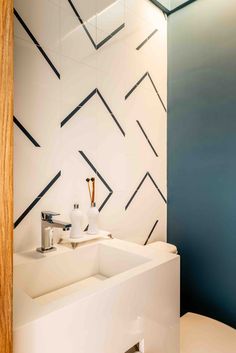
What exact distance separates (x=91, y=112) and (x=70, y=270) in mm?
827

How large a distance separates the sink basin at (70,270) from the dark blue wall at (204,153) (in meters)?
0.81

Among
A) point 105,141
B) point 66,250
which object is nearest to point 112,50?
point 105,141

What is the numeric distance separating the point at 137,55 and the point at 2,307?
1669 mm

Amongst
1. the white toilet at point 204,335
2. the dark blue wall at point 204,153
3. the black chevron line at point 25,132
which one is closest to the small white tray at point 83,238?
the white toilet at point 204,335

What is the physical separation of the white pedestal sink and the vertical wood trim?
0.11m

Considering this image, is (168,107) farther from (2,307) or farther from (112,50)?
(2,307)

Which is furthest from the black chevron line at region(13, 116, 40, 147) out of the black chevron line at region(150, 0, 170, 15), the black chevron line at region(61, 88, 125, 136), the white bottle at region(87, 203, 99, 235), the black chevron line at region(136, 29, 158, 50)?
the black chevron line at region(150, 0, 170, 15)

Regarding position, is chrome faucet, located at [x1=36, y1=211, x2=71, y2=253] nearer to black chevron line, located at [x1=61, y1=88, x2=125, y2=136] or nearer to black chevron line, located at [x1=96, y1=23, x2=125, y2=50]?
black chevron line, located at [x1=61, y1=88, x2=125, y2=136]

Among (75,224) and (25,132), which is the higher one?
(25,132)

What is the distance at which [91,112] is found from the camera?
55.2 inches

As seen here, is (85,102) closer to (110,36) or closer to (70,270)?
(110,36)

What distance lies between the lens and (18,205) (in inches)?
43.7

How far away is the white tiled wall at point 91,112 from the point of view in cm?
115

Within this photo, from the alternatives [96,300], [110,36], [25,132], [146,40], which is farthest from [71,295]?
[146,40]
